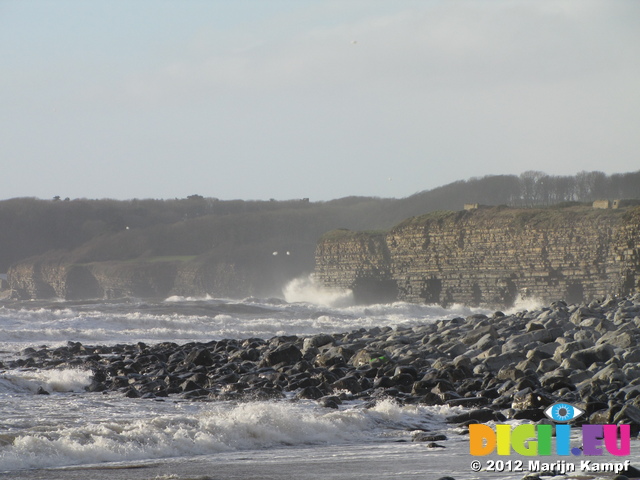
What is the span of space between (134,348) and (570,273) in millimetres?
32714

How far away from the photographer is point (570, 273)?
4956 centimetres

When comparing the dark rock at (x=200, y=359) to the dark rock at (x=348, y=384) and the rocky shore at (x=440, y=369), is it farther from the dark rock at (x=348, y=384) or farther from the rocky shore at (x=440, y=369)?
the dark rock at (x=348, y=384)

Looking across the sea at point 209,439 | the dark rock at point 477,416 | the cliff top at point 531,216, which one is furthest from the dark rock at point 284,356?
the cliff top at point 531,216

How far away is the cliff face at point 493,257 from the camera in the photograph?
47.4 m

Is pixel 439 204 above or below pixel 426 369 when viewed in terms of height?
above

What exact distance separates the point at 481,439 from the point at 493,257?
4691 cm

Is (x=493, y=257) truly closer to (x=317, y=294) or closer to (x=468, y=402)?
(x=317, y=294)

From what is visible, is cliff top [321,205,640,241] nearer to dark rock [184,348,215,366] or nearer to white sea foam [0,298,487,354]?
white sea foam [0,298,487,354]

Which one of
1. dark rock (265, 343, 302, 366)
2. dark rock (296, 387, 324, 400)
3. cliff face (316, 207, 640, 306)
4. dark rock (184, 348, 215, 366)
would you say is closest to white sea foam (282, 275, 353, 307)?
cliff face (316, 207, 640, 306)

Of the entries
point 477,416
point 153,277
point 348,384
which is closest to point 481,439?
point 477,416

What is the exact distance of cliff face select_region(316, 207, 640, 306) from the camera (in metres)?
47.4

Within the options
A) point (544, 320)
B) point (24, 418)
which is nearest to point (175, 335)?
point (544, 320)

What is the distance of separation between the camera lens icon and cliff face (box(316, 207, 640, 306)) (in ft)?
92.2

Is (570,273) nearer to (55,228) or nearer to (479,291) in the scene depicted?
(479,291)
